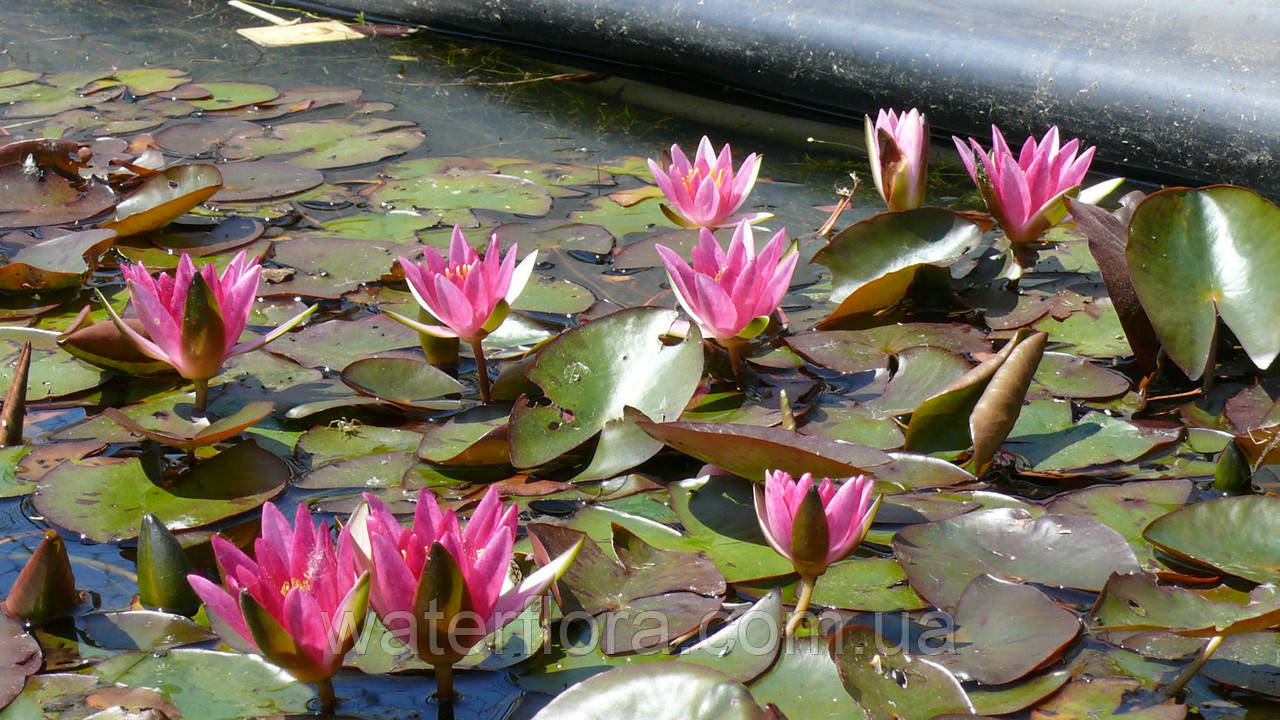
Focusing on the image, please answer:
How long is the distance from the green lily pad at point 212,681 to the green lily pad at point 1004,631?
72 cm

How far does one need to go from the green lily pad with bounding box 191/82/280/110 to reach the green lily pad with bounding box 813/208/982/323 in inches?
81.1

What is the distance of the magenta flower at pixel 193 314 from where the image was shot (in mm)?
1543

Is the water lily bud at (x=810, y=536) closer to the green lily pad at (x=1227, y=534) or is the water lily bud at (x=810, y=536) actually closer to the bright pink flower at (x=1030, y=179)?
the green lily pad at (x=1227, y=534)

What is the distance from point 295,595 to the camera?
985 mm

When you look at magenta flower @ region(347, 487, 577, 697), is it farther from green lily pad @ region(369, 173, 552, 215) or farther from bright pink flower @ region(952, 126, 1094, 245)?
green lily pad @ region(369, 173, 552, 215)

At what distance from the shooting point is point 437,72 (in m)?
3.65

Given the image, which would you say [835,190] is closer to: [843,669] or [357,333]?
[357,333]

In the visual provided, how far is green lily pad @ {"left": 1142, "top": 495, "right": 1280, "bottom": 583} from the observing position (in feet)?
4.32

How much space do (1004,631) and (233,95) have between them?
2956 mm

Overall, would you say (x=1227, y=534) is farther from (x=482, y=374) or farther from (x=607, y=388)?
(x=482, y=374)

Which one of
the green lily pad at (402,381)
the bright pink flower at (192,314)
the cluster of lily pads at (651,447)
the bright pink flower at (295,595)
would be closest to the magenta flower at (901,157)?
the cluster of lily pads at (651,447)

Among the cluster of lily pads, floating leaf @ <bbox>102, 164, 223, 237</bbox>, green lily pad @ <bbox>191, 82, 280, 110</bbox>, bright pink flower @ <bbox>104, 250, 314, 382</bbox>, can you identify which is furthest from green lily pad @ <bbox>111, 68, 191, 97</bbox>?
bright pink flower @ <bbox>104, 250, 314, 382</bbox>

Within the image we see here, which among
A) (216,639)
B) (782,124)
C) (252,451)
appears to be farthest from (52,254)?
(782,124)

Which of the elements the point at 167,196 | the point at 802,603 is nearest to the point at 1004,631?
the point at 802,603
